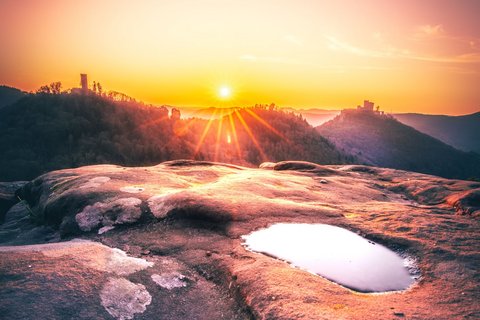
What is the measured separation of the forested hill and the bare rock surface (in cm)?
9389

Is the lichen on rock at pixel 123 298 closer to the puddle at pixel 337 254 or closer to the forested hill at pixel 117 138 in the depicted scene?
the puddle at pixel 337 254

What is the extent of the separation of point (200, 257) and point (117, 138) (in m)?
122

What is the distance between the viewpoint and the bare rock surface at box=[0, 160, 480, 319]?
896 cm

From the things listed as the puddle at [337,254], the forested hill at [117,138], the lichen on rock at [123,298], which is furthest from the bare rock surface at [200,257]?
the forested hill at [117,138]

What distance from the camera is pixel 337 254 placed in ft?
43.0

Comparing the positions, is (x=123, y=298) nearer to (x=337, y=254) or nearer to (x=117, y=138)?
(x=337, y=254)

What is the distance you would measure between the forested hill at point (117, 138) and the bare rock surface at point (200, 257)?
93.9 metres

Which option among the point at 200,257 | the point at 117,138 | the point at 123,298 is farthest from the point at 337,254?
the point at 117,138

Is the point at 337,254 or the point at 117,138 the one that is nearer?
the point at 337,254

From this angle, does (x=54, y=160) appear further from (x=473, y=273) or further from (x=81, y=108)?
(x=473, y=273)

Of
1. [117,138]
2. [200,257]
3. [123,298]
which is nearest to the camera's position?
[123,298]

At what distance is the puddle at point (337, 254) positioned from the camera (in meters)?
11.2

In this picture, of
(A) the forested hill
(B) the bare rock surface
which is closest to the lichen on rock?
(B) the bare rock surface

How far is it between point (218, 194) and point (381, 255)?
1044cm
